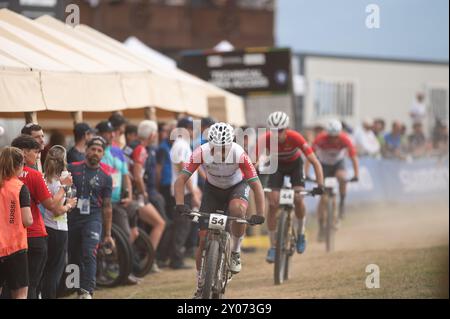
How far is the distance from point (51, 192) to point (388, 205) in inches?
640

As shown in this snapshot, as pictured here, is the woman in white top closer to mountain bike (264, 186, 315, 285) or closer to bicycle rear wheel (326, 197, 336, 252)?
mountain bike (264, 186, 315, 285)

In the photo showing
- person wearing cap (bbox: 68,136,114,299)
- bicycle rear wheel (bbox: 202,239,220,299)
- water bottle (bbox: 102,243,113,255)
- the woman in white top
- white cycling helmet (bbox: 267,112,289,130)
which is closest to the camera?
bicycle rear wheel (bbox: 202,239,220,299)

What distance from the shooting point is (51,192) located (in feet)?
37.6

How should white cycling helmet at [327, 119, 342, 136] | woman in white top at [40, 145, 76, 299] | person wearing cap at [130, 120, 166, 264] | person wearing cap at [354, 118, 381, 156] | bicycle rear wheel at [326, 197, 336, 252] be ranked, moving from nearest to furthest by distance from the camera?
woman in white top at [40, 145, 76, 299], person wearing cap at [130, 120, 166, 264], bicycle rear wheel at [326, 197, 336, 252], white cycling helmet at [327, 119, 342, 136], person wearing cap at [354, 118, 381, 156]

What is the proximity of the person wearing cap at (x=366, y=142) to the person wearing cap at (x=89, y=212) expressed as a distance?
14405 mm

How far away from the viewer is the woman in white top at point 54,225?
37.4ft

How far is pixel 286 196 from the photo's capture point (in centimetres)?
1464

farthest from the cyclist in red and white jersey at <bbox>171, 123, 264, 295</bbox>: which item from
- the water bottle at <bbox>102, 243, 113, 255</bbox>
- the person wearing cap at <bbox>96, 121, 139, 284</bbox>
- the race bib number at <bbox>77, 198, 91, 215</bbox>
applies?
the person wearing cap at <bbox>96, 121, 139, 284</bbox>

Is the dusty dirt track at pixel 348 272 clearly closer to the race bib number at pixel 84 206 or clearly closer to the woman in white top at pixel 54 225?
the race bib number at pixel 84 206

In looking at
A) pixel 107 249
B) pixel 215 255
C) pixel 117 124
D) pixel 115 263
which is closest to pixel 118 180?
pixel 117 124

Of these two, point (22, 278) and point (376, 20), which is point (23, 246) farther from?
point (376, 20)

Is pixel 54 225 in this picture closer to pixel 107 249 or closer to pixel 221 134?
pixel 107 249

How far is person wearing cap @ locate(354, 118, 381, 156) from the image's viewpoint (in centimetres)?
2619

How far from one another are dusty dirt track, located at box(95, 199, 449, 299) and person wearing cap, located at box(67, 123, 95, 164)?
5.99ft
